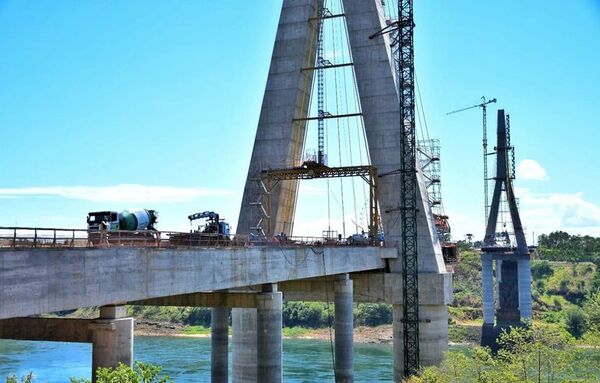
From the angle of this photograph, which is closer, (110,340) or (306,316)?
(110,340)

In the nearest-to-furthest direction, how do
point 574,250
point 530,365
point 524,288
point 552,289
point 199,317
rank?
point 530,365
point 524,288
point 199,317
point 552,289
point 574,250

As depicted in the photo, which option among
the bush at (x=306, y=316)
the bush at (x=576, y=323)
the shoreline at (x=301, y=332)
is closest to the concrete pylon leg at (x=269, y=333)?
the shoreline at (x=301, y=332)

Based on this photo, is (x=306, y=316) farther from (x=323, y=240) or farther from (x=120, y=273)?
(x=120, y=273)

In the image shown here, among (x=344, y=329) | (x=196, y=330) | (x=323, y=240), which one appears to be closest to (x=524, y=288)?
(x=196, y=330)

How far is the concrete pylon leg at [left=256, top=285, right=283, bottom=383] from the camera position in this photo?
114 ft

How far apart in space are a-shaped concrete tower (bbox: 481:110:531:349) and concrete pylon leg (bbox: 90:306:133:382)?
91074mm

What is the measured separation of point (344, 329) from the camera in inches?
1906

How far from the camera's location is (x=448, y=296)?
5506 centimetres

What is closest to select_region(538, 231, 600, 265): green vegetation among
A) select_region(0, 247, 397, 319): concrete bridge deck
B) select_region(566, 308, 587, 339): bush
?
select_region(566, 308, 587, 339): bush

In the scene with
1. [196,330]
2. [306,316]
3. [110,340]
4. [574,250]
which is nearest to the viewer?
[110,340]

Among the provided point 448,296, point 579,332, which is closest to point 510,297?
point 579,332

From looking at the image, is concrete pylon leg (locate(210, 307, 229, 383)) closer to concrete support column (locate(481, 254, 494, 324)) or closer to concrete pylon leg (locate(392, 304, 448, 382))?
concrete pylon leg (locate(392, 304, 448, 382))

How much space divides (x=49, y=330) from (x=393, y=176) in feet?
116

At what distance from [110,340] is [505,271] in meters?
99.4
